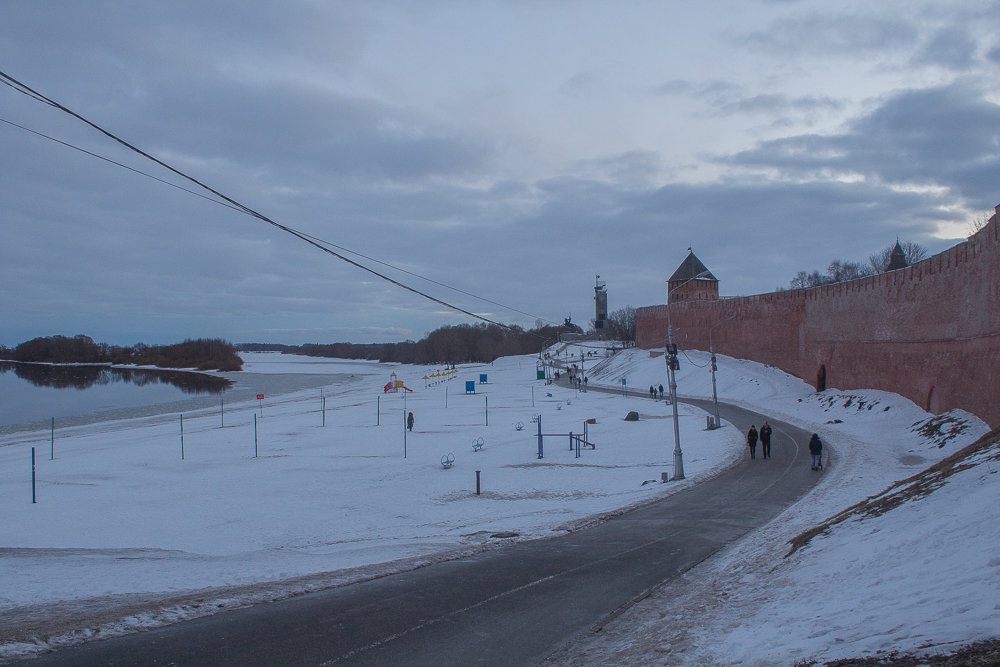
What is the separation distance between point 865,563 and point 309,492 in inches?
723

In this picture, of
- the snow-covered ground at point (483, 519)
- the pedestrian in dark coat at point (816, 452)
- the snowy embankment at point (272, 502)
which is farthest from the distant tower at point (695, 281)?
the pedestrian in dark coat at point (816, 452)

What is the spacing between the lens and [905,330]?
31641 millimetres

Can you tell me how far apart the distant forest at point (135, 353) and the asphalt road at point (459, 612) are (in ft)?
494

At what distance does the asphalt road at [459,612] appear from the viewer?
679 centimetres

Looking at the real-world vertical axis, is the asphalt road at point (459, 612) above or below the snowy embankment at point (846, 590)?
below

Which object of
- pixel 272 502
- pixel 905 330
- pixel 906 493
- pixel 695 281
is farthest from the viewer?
pixel 695 281

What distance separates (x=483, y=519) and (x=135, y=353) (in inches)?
7740

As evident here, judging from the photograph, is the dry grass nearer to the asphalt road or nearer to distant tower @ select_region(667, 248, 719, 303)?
the asphalt road

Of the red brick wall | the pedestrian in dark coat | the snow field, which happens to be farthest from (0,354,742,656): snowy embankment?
the red brick wall

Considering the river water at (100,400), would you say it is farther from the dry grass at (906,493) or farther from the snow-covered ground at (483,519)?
the dry grass at (906,493)

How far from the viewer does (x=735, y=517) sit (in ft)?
46.1

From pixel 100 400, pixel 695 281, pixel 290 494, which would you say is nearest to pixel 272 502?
pixel 290 494

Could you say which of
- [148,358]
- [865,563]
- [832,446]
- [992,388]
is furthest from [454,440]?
[148,358]

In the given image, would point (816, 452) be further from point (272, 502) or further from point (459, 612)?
point (272, 502)
